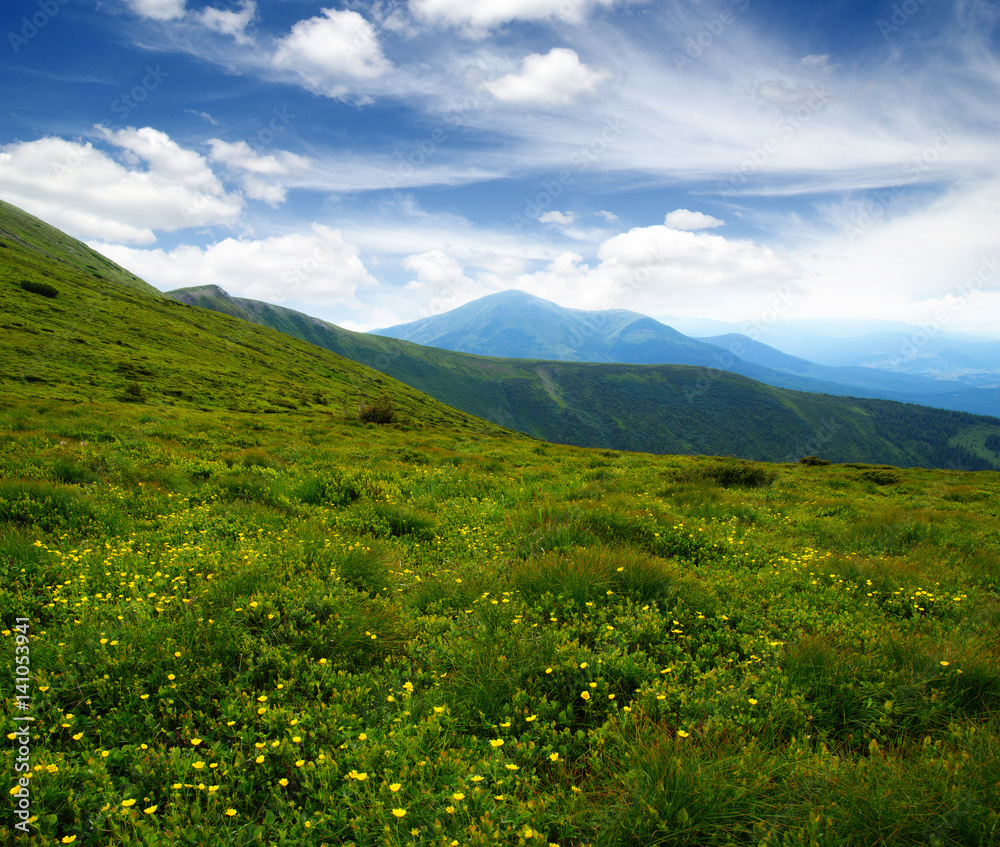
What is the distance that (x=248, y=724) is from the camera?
3900mm

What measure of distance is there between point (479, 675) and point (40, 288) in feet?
366

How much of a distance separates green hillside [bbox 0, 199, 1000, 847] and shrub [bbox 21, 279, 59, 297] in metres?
98.9

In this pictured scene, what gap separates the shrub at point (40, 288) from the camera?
3009 inches

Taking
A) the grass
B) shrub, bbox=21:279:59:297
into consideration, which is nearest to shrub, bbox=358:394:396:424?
the grass

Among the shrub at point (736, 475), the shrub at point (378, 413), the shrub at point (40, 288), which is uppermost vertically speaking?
the shrub at point (40, 288)

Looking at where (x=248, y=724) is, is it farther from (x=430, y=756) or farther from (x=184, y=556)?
(x=184, y=556)

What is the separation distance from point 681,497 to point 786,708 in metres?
8.39

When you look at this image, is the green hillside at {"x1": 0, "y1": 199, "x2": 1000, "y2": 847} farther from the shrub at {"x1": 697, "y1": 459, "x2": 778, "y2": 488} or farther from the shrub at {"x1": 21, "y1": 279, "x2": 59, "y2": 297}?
the shrub at {"x1": 21, "y1": 279, "x2": 59, "y2": 297}

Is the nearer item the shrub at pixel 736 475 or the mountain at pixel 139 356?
the shrub at pixel 736 475

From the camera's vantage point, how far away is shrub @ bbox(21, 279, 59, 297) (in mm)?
76438

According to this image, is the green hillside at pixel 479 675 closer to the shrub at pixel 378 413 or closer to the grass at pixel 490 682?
the grass at pixel 490 682

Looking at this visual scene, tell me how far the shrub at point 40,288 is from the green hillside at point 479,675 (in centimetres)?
9894

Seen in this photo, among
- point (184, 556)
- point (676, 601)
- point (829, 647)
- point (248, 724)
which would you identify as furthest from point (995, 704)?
point (184, 556)

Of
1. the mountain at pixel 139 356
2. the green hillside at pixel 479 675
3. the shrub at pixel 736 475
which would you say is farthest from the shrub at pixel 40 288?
the shrub at pixel 736 475
